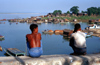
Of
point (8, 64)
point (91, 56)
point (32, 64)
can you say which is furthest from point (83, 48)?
point (8, 64)

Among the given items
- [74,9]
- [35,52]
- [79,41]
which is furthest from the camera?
[74,9]

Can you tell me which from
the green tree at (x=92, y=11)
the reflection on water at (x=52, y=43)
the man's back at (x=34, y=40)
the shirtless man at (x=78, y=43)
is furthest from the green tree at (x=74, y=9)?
the man's back at (x=34, y=40)

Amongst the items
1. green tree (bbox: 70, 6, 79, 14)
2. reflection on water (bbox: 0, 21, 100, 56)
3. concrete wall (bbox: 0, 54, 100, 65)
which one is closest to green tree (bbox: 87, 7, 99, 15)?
green tree (bbox: 70, 6, 79, 14)

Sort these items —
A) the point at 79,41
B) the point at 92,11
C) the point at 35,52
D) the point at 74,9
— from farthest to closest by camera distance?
the point at 74,9
the point at 92,11
the point at 79,41
the point at 35,52

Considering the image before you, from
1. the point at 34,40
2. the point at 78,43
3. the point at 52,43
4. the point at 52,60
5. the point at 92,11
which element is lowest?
the point at 52,43

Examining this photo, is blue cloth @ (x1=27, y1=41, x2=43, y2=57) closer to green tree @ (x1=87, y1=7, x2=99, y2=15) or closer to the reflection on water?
the reflection on water

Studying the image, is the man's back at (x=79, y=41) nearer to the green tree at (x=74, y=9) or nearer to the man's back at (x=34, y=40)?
the man's back at (x=34, y=40)

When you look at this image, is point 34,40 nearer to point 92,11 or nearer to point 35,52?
point 35,52

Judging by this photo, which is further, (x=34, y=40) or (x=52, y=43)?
(x=52, y=43)

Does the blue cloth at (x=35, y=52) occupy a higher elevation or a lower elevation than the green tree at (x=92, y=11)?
lower

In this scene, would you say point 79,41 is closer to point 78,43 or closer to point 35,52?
point 78,43

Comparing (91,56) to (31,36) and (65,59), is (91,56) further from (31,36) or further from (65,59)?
(31,36)

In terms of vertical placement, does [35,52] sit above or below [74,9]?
below

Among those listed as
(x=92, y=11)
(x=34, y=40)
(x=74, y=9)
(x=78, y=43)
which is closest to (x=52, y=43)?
(x=78, y=43)
